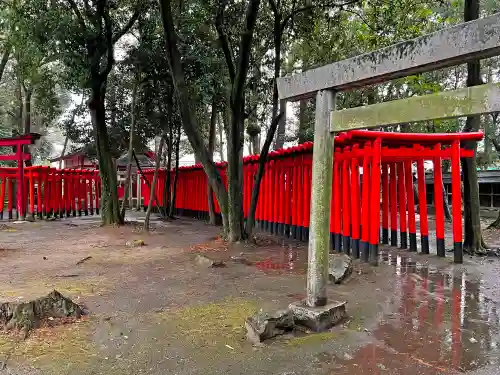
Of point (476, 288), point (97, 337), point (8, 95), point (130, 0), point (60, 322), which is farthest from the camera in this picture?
point (8, 95)

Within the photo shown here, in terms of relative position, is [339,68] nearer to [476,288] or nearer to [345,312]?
[345,312]

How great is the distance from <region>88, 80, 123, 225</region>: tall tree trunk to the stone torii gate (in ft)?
31.4

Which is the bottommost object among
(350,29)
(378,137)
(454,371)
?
(454,371)

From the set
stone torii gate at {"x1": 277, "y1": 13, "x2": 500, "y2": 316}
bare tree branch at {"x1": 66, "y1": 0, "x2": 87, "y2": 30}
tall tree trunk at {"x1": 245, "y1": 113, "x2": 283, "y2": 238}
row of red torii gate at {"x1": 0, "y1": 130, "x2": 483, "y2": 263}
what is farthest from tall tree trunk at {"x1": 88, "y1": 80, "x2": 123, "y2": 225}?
stone torii gate at {"x1": 277, "y1": 13, "x2": 500, "y2": 316}

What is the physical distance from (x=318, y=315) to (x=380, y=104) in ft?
6.98

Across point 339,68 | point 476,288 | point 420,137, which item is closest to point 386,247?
point 420,137

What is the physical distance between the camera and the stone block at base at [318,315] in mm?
4117

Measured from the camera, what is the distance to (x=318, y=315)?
4.12 m

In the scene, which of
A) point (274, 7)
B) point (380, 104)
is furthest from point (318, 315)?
→ point (274, 7)

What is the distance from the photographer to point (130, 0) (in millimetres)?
11469

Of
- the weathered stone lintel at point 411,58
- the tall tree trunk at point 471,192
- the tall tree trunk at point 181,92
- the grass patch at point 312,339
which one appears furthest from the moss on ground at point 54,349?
the tall tree trunk at point 471,192

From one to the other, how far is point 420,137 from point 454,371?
538cm

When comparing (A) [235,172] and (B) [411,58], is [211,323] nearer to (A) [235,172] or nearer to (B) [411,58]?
(B) [411,58]

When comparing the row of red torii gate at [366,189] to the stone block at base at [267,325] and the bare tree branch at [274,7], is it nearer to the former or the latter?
the bare tree branch at [274,7]
